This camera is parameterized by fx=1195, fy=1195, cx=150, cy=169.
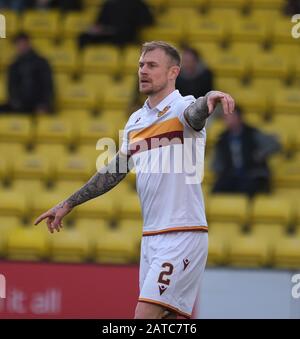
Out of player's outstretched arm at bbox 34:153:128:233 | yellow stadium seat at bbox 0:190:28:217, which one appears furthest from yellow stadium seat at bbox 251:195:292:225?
player's outstretched arm at bbox 34:153:128:233

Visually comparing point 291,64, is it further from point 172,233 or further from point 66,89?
point 172,233

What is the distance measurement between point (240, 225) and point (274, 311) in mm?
1394

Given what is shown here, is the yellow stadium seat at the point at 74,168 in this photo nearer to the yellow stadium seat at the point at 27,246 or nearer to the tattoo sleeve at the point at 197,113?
the yellow stadium seat at the point at 27,246

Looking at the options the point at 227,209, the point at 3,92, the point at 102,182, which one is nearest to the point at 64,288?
the point at 227,209

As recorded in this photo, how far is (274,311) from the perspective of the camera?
10.6 meters

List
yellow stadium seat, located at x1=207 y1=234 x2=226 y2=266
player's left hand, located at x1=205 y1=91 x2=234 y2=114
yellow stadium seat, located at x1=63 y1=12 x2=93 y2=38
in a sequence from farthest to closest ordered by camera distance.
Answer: yellow stadium seat, located at x1=63 y1=12 x2=93 y2=38 → yellow stadium seat, located at x1=207 y1=234 x2=226 y2=266 → player's left hand, located at x1=205 y1=91 x2=234 y2=114

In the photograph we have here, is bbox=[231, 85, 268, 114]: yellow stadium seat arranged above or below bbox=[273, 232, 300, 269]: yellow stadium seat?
above

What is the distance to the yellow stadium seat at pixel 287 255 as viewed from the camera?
444 inches

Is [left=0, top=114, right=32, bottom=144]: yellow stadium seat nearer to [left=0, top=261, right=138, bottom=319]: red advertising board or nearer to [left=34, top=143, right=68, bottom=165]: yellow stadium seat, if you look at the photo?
[left=34, top=143, right=68, bottom=165]: yellow stadium seat

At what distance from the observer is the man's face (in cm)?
736

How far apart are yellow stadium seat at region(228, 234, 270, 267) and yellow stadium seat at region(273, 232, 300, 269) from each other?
4.0 inches

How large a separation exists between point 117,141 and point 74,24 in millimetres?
2381

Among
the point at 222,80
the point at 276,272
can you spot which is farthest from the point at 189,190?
the point at 222,80

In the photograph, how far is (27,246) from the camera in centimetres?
1151
